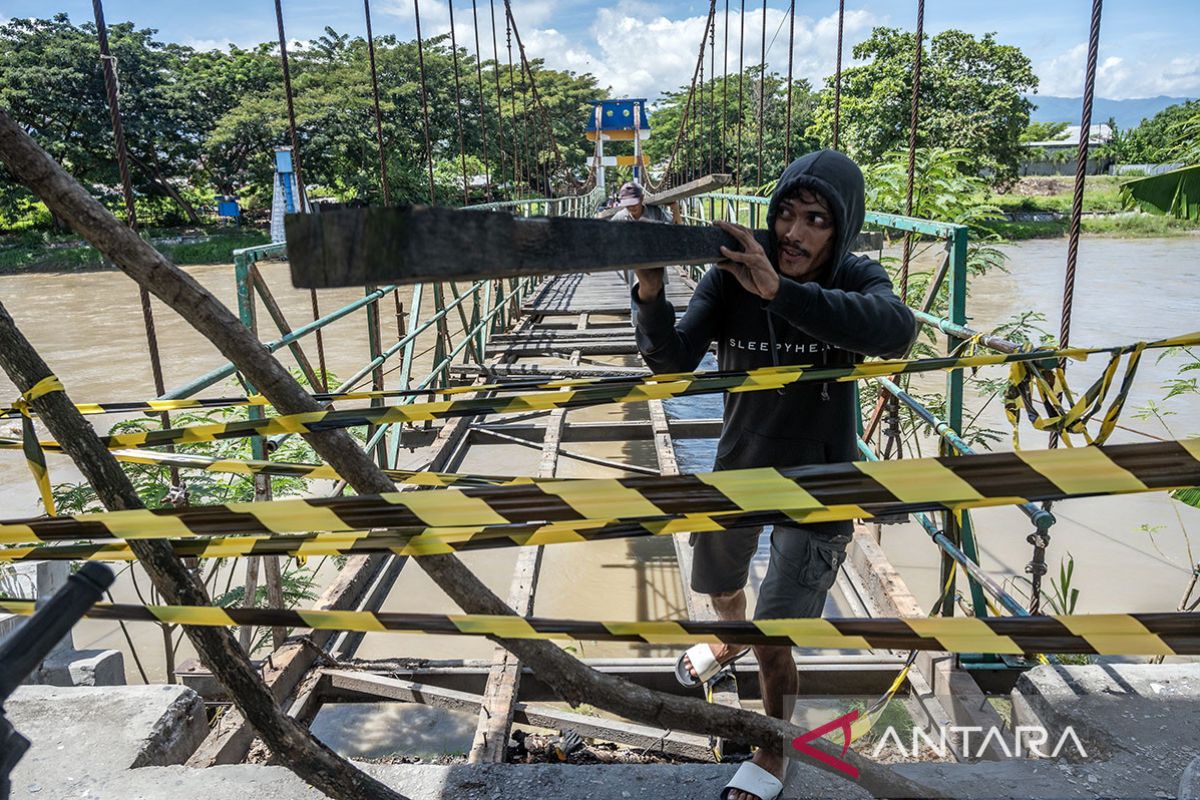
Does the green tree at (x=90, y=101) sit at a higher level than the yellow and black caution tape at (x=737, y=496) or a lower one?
higher

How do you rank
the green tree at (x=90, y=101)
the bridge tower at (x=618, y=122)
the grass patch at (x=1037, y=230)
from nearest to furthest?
1. the green tree at (x=90, y=101)
2. the grass patch at (x=1037, y=230)
3. the bridge tower at (x=618, y=122)

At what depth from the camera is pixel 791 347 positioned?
174cm

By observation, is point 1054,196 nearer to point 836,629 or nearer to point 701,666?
point 701,666

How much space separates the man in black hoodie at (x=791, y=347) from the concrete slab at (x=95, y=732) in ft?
4.09

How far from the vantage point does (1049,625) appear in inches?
37.9

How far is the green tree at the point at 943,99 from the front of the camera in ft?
78.5

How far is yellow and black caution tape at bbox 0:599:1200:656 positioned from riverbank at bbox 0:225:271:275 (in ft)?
81.5

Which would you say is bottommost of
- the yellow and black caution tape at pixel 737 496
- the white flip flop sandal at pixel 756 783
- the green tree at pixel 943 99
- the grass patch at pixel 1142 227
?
the grass patch at pixel 1142 227

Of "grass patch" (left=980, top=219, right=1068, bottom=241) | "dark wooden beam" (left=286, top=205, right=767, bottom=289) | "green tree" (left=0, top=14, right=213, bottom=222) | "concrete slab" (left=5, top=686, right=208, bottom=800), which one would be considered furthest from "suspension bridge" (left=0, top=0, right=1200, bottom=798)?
"grass patch" (left=980, top=219, right=1068, bottom=241)

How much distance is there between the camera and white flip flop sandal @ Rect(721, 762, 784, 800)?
1.55 m

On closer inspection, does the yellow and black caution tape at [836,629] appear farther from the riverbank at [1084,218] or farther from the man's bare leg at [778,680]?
the riverbank at [1084,218]

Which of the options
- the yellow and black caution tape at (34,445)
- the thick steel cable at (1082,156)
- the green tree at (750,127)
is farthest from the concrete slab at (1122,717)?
the green tree at (750,127)

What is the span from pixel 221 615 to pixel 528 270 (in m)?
0.67

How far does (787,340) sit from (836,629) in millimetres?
847
